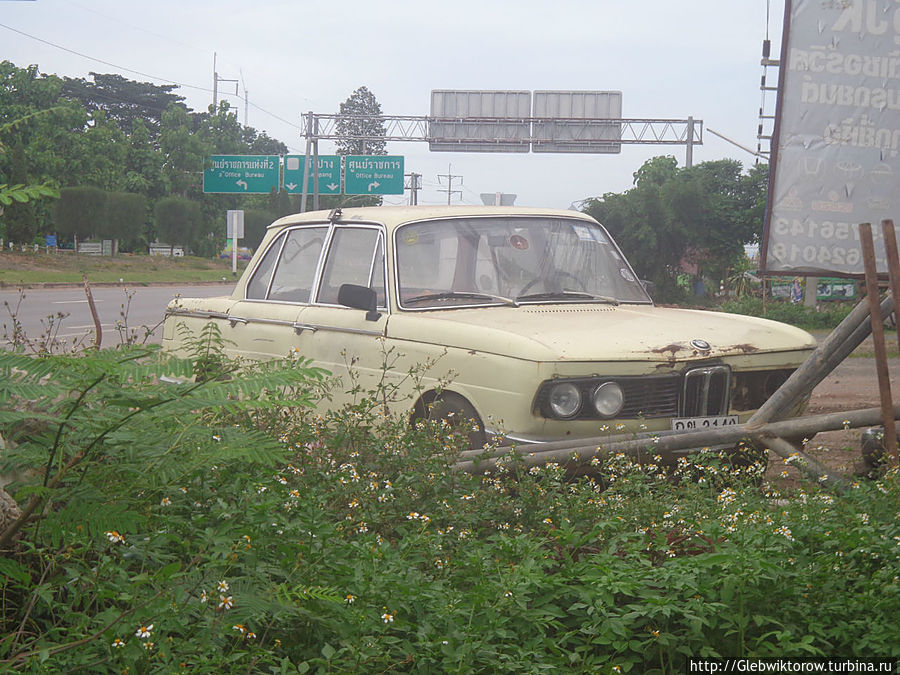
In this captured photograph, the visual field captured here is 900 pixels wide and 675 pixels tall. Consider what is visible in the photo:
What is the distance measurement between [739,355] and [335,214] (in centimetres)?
270

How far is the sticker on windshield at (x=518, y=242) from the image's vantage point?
234 inches

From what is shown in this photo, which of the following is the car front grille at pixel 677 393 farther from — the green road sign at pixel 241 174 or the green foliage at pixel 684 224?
the green road sign at pixel 241 174

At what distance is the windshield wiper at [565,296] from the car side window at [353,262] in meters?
0.84

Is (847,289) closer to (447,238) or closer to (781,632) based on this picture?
(447,238)

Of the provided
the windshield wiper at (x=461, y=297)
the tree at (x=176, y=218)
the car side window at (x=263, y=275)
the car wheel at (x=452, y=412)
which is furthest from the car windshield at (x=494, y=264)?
the tree at (x=176, y=218)

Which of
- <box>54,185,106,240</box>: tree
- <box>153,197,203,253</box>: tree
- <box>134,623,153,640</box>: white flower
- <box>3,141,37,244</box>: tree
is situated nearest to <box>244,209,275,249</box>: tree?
<box>153,197,203,253</box>: tree

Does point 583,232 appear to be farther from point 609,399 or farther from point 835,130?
point 609,399

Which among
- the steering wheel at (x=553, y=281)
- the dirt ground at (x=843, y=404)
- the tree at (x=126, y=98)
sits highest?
the tree at (x=126, y=98)

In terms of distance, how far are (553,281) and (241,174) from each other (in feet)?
152

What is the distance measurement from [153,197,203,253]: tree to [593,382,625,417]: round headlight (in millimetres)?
53181

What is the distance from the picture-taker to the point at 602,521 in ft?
11.7

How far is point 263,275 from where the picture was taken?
6.75 metres

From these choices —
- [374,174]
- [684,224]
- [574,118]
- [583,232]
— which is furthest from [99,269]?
[583,232]

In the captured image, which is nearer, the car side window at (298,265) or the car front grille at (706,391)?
the car front grille at (706,391)
